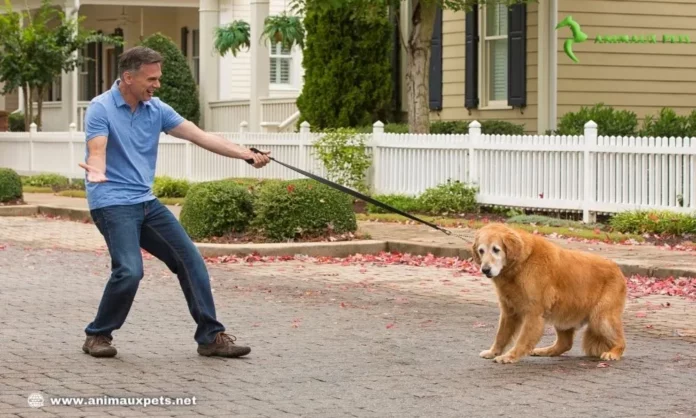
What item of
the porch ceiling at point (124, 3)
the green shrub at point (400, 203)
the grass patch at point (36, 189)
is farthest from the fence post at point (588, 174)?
the porch ceiling at point (124, 3)

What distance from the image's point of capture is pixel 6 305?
1136 cm

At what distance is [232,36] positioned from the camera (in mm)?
30328

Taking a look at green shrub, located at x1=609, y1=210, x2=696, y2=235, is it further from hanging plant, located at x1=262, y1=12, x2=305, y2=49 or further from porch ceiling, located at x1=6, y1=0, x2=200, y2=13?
porch ceiling, located at x1=6, y1=0, x2=200, y2=13

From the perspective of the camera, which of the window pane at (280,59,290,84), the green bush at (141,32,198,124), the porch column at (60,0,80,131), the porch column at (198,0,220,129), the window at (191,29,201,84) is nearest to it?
the green bush at (141,32,198,124)

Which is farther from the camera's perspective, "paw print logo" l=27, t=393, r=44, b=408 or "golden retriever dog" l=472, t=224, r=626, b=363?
"golden retriever dog" l=472, t=224, r=626, b=363

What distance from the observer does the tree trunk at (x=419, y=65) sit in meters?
21.8

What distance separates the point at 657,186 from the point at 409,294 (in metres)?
6.08

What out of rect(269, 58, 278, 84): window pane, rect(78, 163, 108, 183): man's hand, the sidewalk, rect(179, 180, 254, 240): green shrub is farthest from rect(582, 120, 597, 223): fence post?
rect(269, 58, 278, 84): window pane

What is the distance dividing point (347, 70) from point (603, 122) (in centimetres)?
579

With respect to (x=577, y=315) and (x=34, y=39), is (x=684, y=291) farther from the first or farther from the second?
(x=34, y=39)

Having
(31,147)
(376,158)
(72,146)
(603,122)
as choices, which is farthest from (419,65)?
(31,147)

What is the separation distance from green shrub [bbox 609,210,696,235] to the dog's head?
871 cm

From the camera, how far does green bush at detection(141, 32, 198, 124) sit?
3089 centimetres

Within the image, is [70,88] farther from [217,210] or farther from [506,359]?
[506,359]
